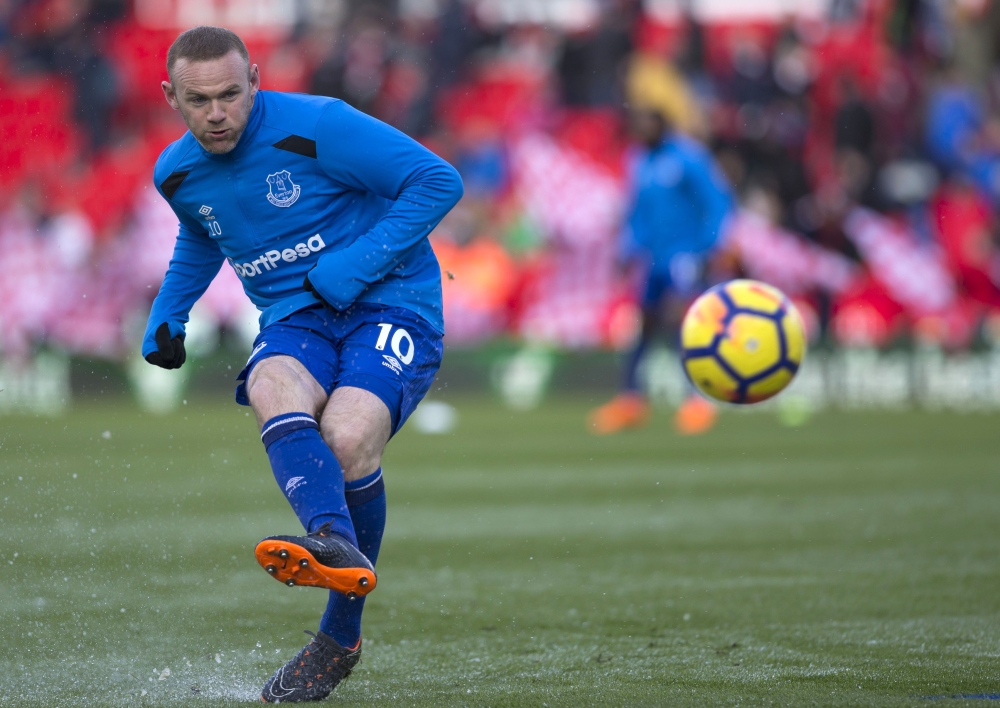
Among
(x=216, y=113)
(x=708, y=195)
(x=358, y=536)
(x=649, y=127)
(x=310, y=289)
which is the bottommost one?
(x=358, y=536)

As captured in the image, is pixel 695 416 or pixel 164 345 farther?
pixel 695 416

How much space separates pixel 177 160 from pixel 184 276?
43 centimetres

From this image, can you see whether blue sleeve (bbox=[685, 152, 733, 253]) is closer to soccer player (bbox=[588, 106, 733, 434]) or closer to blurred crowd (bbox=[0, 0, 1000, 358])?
soccer player (bbox=[588, 106, 733, 434])

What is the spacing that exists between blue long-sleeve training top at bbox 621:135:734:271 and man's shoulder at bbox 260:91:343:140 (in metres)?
7.68

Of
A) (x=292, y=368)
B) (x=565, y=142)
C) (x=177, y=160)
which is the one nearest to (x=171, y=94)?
(x=177, y=160)

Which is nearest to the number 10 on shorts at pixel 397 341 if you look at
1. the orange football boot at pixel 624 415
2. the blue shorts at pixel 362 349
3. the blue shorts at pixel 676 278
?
the blue shorts at pixel 362 349

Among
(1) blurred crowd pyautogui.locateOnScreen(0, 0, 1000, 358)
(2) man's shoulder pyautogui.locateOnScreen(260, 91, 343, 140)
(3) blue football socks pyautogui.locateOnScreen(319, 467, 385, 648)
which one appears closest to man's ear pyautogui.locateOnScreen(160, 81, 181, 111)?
(2) man's shoulder pyautogui.locateOnScreen(260, 91, 343, 140)

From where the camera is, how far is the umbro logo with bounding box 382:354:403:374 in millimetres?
4156

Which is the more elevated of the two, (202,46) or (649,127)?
(649,127)

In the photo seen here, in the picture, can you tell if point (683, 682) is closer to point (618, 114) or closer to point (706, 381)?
point (706, 381)

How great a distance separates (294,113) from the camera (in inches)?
168

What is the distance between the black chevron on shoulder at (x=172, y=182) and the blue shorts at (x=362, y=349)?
51cm

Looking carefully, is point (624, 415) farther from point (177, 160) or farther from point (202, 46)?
point (202, 46)

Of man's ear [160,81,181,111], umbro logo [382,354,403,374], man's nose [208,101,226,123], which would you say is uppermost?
man's ear [160,81,181,111]
